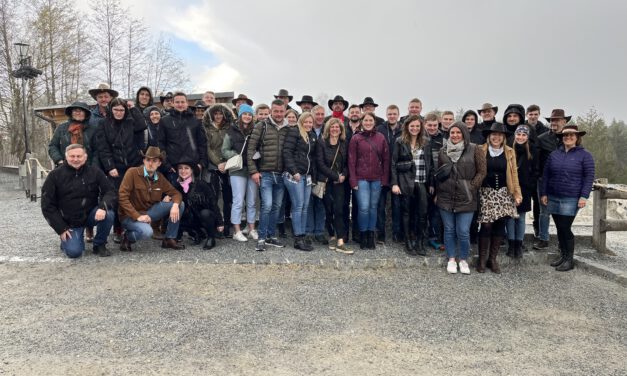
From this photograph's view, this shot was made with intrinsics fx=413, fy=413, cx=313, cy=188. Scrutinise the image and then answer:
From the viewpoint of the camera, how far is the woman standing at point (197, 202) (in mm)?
6227

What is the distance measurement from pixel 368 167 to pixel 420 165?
2.47 feet

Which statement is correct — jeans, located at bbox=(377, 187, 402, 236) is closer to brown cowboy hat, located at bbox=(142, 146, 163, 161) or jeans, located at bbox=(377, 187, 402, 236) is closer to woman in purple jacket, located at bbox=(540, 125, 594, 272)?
woman in purple jacket, located at bbox=(540, 125, 594, 272)

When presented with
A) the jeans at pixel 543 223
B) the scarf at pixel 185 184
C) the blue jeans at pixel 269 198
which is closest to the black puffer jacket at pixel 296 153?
the blue jeans at pixel 269 198

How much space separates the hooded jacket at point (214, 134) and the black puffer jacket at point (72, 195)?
148cm

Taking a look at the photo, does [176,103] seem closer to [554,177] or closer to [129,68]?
[554,177]

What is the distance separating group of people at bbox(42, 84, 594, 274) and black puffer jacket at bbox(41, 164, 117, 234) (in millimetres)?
14

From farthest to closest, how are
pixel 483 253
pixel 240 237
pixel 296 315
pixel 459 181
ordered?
1. pixel 240 237
2. pixel 483 253
3. pixel 459 181
4. pixel 296 315

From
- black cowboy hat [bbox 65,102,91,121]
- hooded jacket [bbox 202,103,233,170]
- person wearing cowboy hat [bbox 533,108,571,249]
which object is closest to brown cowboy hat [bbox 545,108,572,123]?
person wearing cowboy hat [bbox 533,108,571,249]

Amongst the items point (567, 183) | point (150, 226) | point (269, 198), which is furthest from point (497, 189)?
point (150, 226)

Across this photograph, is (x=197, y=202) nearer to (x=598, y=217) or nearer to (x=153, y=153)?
(x=153, y=153)

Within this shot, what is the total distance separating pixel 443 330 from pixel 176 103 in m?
4.85

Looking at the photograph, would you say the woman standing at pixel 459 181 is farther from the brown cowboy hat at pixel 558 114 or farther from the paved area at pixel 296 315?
the brown cowboy hat at pixel 558 114

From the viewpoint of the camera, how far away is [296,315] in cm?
412

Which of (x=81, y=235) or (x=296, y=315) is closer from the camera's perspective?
(x=296, y=315)
